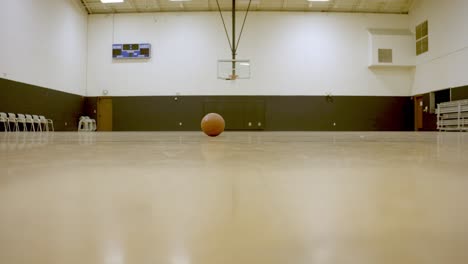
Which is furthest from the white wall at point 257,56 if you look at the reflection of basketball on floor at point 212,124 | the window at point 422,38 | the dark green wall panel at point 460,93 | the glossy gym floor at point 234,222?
the glossy gym floor at point 234,222

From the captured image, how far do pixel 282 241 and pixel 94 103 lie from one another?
15.3 m

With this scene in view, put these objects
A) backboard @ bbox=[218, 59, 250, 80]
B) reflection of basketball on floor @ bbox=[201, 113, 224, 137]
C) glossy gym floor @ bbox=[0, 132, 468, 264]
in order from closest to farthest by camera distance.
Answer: glossy gym floor @ bbox=[0, 132, 468, 264]
reflection of basketball on floor @ bbox=[201, 113, 224, 137]
backboard @ bbox=[218, 59, 250, 80]

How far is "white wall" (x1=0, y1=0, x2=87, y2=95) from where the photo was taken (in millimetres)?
9953

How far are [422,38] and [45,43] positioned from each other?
1452 cm

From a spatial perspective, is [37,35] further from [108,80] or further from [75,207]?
[75,207]

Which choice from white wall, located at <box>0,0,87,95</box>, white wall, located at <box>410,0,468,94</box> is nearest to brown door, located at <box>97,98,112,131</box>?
white wall, located at <box>0,0,87,95</box>

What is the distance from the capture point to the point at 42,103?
11.6 meters

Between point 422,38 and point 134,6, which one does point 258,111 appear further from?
point 422,38

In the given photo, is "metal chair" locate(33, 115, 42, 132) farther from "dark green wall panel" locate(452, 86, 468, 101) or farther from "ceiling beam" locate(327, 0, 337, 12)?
"dark green wall panel" locate(452, 86, 468, 101)

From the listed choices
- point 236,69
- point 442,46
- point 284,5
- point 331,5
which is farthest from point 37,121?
point 442,46

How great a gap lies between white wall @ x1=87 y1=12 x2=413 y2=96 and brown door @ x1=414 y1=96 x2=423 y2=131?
44.1 inches

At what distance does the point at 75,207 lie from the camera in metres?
0.59

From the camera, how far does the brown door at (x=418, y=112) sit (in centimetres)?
1384

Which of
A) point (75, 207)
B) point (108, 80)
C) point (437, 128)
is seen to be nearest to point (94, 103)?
point (108, 80)
